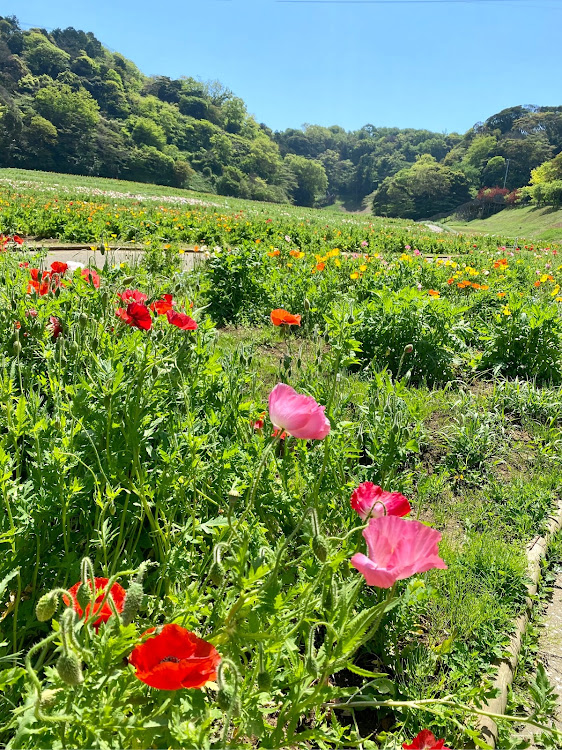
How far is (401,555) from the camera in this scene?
0.87 metres

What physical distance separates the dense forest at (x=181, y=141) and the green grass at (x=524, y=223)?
2.49 m

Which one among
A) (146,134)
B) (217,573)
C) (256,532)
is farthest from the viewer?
(146,134)

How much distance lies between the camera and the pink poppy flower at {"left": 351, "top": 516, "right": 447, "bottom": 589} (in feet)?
2.77

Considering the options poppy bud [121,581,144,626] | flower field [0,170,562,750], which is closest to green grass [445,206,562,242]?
flower field [0,170,562,750]

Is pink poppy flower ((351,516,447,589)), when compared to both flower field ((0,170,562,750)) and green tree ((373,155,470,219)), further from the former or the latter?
green tree ((373,155,470,219))

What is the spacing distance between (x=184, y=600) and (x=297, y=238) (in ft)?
35.7

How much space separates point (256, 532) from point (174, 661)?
68cm

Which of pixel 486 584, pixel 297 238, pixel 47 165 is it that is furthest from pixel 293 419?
pixel 47 165

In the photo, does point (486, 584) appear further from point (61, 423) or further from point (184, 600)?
point (61, 423)

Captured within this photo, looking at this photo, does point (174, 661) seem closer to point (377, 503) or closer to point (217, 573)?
point (217, 573)

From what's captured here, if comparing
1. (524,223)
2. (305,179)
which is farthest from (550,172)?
(305,179)

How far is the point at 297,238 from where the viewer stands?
1139 centimetres

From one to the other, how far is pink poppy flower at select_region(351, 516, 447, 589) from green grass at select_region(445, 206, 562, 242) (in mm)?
31934

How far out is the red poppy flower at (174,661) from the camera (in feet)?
2.48
